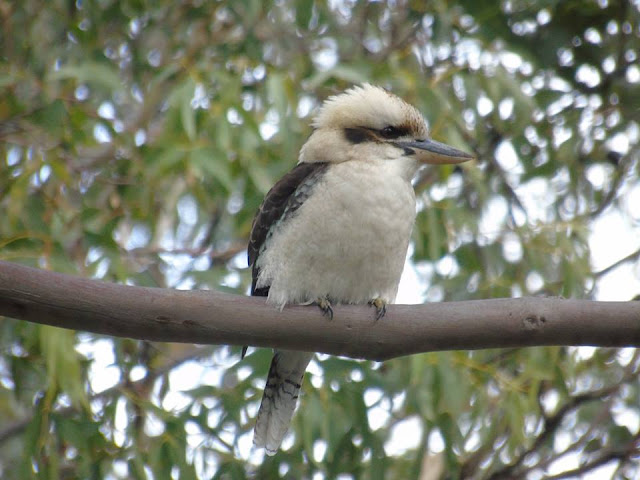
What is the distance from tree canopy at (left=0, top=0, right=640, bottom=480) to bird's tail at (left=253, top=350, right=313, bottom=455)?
5cm

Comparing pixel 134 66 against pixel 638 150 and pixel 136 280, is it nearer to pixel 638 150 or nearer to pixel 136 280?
pixel 136 280

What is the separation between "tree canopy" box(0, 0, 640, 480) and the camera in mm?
2285

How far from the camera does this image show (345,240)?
197 cm

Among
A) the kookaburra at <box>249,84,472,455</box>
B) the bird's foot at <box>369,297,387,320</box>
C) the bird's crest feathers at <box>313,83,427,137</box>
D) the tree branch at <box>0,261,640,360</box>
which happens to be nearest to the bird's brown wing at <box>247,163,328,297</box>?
the kookaburra at <box>249,84,472,455</box>

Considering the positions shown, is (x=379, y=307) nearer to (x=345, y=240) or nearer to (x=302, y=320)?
(x=302, y=320)

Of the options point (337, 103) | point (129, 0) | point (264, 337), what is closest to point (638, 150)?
point (337, 103)

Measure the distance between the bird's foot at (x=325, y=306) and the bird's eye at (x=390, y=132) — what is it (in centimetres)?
46

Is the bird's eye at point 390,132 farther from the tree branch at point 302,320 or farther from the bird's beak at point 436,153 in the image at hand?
the tree branch at point 302,320

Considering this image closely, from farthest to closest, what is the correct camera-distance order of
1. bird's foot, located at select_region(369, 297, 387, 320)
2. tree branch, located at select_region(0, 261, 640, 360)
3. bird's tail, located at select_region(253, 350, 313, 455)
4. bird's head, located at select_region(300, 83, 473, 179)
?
bird's tail, located at select_region(253, 350, 313, 455)
bird's head, located at select_region(300, 83, 473, 179)
bird's foot, located at select_region(369, 297, 387, 320)
tree branch, located at select_region(0, 261, 640, 360)

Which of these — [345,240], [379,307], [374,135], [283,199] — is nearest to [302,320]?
[379,307]

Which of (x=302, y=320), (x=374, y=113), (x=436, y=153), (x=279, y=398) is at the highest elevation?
(x=374, y=113)

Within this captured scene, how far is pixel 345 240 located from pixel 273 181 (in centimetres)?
52

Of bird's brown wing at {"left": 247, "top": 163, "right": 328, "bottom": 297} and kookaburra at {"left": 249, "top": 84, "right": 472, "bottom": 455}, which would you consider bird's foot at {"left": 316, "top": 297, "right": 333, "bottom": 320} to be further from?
bird's brown wing at {"left": 247, "top": 163, "right": 328, "bottom": 297}

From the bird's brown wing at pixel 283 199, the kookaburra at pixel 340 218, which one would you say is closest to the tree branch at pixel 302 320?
the kookaburra at pixel 340 218
